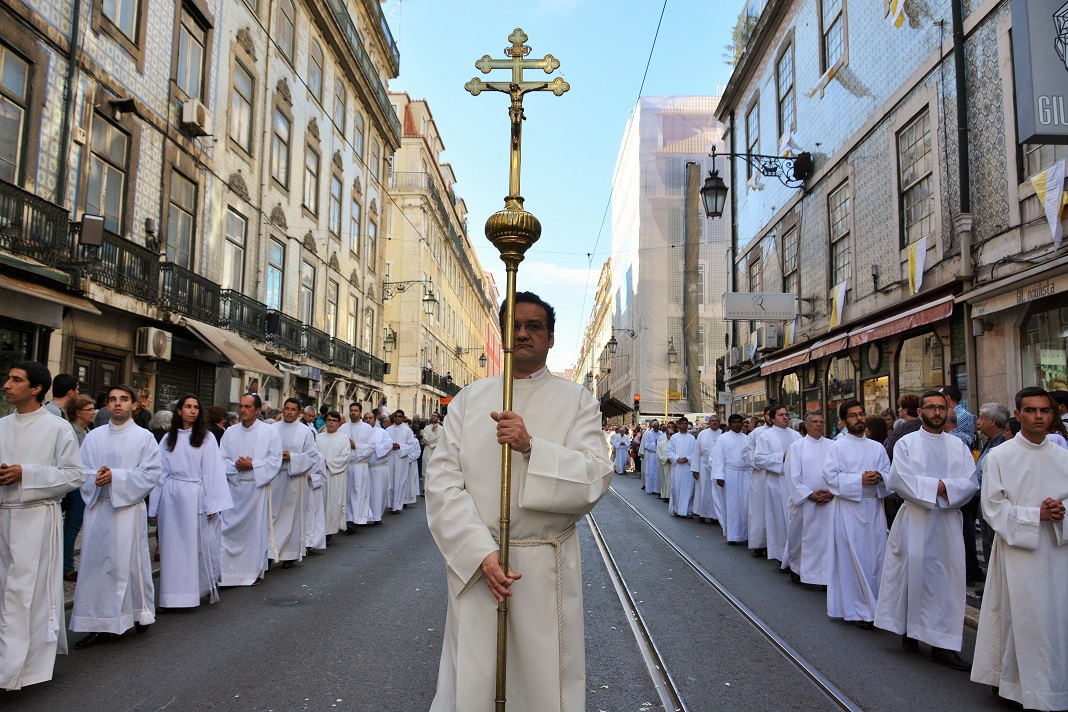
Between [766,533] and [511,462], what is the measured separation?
8539 mm

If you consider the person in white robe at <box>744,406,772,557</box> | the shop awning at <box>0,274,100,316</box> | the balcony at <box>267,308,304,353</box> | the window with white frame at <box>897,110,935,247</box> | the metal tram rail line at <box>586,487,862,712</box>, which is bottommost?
the metal tram rail line at <box>586,487,862,712</box>

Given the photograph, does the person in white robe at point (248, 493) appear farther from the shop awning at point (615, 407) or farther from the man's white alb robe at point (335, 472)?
the shop awning at point (615, 407)

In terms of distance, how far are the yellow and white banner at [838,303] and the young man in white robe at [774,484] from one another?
21.8 ft

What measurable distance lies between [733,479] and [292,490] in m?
6.36

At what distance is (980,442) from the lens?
10.0 meters

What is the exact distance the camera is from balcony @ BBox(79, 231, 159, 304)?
12031 millimetres

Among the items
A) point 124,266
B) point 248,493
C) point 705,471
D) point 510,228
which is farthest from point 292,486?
point 705,471

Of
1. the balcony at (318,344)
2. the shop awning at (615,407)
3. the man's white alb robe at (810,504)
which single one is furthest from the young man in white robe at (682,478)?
the shop awning at (615,407)

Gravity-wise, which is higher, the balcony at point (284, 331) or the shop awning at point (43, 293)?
the balcony at point (284, 331)

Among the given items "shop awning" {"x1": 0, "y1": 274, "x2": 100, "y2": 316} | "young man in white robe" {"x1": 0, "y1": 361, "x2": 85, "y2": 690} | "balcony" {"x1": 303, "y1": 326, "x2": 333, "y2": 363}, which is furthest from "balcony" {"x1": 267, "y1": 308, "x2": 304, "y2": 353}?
"young man in white robe" {"x1": 0, "y1": 361, "x2": 85, "y2": 690}

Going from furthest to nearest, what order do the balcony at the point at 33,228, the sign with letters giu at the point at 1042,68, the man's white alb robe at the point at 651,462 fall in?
1. the man's white alb robe at the point at 651,462
2. the balcony at the point at 33,228
3. the sign with letters giu at the point at 1042,68

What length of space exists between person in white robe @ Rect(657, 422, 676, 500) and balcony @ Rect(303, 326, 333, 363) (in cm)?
1009

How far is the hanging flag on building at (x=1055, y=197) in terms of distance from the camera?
907 centimetres

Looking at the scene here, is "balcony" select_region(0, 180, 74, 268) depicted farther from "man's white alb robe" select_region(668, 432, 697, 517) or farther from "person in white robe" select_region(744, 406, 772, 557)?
"man's white alb robe" select_region(668, 432, 697, 517)
